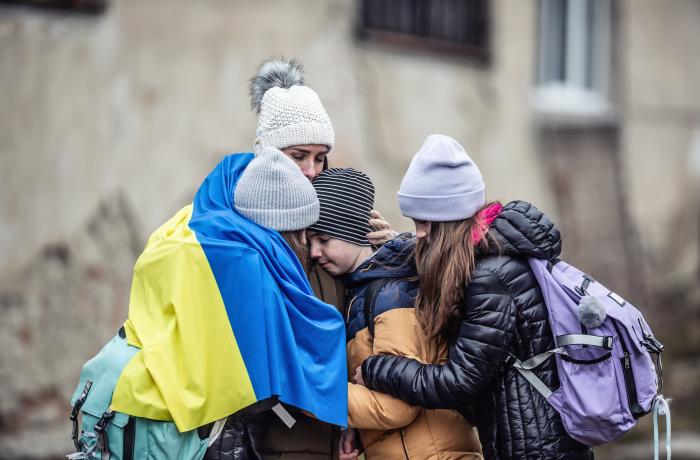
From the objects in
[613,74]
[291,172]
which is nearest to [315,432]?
[291,172]

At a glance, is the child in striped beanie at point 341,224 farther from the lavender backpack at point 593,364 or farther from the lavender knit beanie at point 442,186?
the lavender backpack at point 593,364

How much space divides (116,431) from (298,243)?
73cm

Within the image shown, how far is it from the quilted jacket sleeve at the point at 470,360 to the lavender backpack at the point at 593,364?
0.12 m

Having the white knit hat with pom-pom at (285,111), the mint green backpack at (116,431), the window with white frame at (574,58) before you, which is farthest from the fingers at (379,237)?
the window with white frame at (574,58)

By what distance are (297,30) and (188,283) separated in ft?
14.4

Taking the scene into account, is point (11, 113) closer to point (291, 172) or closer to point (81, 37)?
point (81, 37)

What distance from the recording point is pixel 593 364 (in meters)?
2.80

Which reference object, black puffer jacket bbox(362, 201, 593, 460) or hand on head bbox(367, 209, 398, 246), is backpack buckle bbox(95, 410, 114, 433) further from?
hand on head bbox(367, 209, 398, 246)

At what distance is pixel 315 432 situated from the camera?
2.95 m

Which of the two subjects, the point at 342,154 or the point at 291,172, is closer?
the point at 291,172

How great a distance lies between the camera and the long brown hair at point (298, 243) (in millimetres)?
2896

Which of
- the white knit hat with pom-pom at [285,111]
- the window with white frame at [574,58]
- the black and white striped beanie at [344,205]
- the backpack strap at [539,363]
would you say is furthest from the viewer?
the window with white frame at [574,58]

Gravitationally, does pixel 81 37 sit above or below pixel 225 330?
above

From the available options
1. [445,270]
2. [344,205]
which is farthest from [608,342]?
[344,205]
